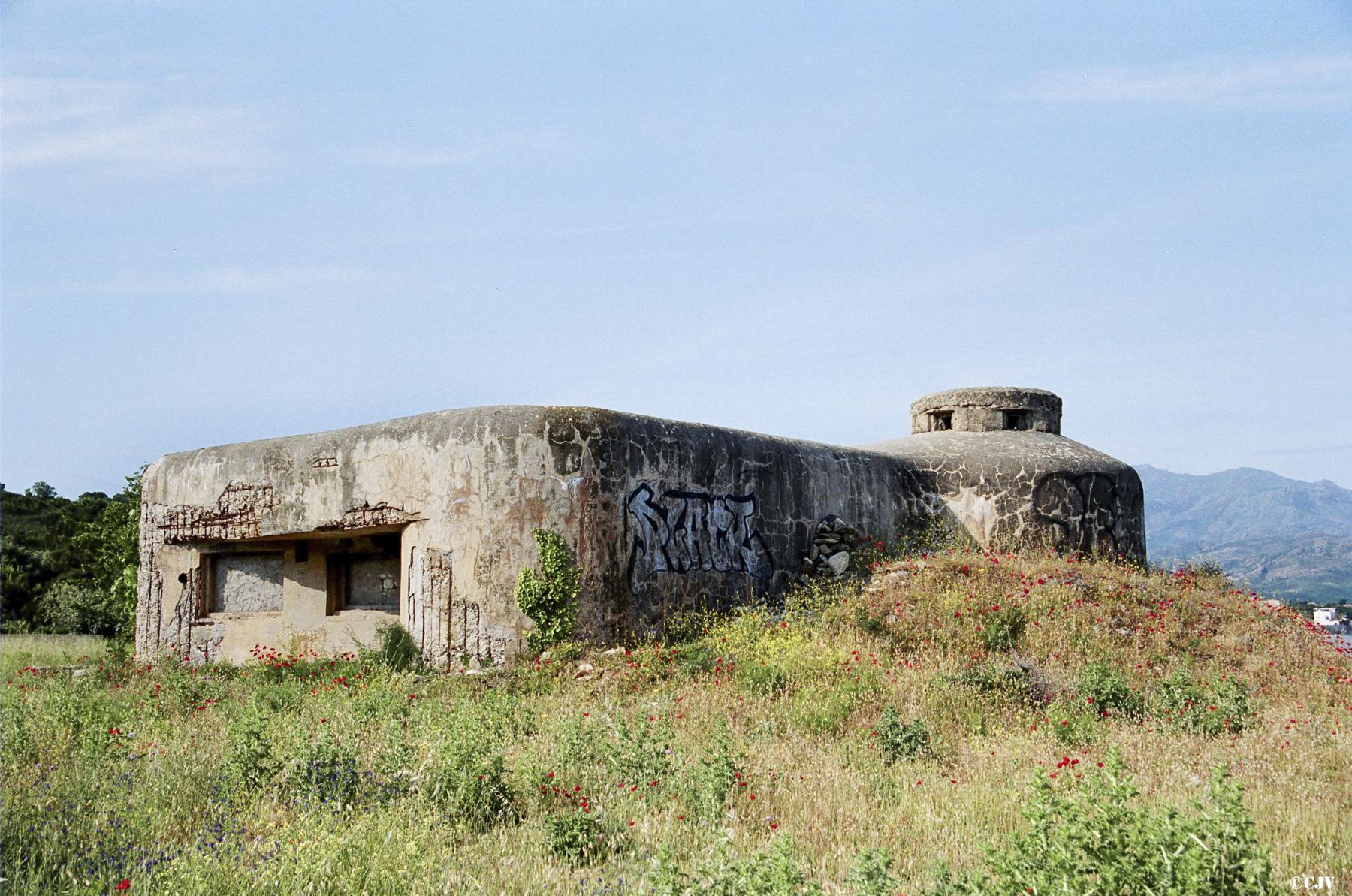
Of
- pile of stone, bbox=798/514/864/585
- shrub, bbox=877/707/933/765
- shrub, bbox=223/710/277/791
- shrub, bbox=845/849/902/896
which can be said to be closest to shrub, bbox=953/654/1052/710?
shrub, bbox=877/707/933/765

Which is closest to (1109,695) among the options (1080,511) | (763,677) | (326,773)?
(763,677)

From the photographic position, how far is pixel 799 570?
14.1 metres

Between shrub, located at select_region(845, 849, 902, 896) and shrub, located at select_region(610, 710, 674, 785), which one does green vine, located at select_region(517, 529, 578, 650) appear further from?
shrub, located at select_region(845, 849, 902, 896)

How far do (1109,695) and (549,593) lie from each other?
553 centimetres

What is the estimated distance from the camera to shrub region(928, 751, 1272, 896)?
3.79m

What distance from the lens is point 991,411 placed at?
57.9 feet

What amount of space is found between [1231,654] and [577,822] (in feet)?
30.4

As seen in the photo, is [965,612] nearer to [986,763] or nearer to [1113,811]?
[986,763]

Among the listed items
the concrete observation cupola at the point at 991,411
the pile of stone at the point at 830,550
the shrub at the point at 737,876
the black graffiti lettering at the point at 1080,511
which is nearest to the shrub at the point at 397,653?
the pile of stone at the point at 830,550

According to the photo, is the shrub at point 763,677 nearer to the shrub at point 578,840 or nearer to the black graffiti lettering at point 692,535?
the black graffiti lettering at point 692,535

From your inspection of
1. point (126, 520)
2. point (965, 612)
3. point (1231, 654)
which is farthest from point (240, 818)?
point (126, 520)

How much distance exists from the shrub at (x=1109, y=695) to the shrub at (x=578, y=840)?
5330mm

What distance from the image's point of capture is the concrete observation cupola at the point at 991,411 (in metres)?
17.7

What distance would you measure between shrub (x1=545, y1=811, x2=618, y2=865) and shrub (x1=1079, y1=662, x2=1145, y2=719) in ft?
17.5
